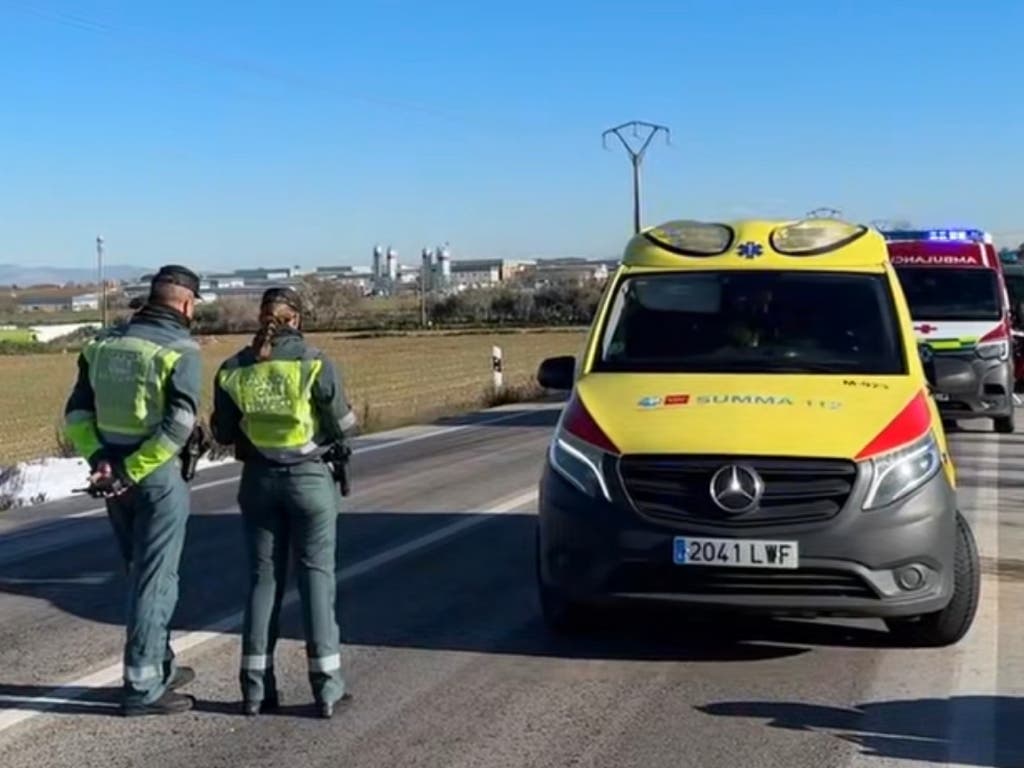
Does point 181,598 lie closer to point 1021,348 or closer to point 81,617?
point 81,617

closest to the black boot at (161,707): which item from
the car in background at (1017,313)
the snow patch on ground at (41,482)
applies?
the snow patch on ground at (41,482)

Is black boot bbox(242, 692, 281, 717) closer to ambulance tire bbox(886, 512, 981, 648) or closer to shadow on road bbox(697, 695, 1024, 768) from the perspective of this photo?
shadow on road bbox(697, 695, 1024, 768)

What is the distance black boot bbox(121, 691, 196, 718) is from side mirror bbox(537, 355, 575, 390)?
292cm

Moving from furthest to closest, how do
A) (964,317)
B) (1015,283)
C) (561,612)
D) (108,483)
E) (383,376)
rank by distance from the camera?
(383,376) < (1015,283) < (964,317) < (561,612) < (108,483)

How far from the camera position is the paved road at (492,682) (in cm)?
589

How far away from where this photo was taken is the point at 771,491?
6930 mm

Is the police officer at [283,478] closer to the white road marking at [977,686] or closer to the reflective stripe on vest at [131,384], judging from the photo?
the reflective stripe on vest at [131,384]

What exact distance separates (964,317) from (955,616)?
1168cm

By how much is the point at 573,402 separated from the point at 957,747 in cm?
270

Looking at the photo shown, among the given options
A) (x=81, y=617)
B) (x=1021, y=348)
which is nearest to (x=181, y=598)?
(x=81, y=617)

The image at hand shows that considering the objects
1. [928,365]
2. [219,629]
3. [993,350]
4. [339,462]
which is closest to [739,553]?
[339,462]

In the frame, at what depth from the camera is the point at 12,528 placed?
12711mm

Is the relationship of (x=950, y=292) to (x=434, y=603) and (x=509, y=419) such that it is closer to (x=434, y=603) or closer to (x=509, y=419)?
(x=509, y=419)

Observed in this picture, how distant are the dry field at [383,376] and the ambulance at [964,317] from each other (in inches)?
174
